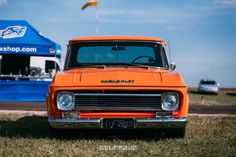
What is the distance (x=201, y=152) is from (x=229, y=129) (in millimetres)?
2923

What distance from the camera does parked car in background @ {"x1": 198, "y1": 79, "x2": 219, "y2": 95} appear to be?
41.4 meters

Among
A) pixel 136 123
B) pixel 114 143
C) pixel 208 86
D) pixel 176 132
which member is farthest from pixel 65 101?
pixel 208 86

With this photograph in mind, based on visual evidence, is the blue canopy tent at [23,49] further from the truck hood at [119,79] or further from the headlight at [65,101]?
the headlight at [65,101]

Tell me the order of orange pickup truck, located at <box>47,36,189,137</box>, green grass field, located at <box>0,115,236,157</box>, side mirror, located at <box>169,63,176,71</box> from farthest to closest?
side mirror, located at <box>169,63,176,71</box> < orange pickup truck, located at <box>47,36,189,137</box> < green grass field, located at <box>0,115,236,157</box>

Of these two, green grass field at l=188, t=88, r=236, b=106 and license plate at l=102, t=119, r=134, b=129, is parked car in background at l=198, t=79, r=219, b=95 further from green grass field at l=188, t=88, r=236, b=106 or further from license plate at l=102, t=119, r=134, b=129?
license plate at l=102, t=119, r=134, b=129

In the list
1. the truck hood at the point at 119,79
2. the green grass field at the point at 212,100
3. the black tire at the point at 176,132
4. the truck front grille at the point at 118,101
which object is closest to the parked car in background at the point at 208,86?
the green grass field at the point at 212,100

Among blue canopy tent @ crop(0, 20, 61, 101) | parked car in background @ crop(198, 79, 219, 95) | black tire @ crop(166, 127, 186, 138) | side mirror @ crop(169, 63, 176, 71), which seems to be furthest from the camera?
parked car in background @ crop(198, 79, 219, 95)

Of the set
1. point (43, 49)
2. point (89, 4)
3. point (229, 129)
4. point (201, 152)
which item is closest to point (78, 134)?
point (201, 152)

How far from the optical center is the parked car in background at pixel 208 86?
41.4 m

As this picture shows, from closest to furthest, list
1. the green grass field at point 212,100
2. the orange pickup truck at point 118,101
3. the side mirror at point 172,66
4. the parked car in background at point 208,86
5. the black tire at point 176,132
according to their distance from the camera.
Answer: the orange pickup truck at point 118,101
the black tire at point 176,132
the side mirror at point 172,66
the green grass field at point 212,100
the parked car in background at point 208,86

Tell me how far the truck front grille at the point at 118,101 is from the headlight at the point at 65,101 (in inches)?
3.1

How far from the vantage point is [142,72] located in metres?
6.32

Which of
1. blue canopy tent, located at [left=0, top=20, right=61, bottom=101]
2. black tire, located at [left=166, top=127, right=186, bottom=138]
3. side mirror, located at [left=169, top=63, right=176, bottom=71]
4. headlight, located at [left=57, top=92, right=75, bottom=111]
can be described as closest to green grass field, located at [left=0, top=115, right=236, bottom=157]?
black tire, located at [left=166, top=127, right=186, bottom=138]

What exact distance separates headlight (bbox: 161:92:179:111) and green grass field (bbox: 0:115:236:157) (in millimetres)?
507
